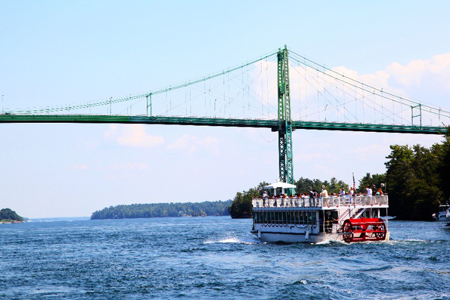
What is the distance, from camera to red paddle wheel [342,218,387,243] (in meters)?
46.6

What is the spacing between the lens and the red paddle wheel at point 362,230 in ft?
153

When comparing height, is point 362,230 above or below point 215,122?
below

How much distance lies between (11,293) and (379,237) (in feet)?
85.7

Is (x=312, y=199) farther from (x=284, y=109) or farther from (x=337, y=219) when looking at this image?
(x=284, y=109)

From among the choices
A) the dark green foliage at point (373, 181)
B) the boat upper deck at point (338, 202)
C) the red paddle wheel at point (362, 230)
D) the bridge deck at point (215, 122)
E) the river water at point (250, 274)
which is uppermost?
the bridge deck at point (215, 122)

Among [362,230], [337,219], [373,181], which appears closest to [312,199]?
[337,219]

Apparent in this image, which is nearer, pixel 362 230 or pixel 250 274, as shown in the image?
pixel 250 274

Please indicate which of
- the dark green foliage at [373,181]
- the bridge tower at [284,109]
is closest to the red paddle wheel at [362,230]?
the bridge tower at [284,109]

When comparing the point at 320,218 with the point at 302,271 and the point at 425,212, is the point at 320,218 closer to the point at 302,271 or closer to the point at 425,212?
the point at 302,271

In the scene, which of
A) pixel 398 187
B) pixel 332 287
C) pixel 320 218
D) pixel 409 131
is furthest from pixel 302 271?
pixel 398 187

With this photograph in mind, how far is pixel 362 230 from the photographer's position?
154 ft

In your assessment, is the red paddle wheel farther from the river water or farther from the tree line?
the tree line

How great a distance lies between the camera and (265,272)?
35469mm

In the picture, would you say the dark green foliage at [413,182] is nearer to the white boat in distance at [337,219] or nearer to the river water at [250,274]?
the white boat in distance at [337,219]
